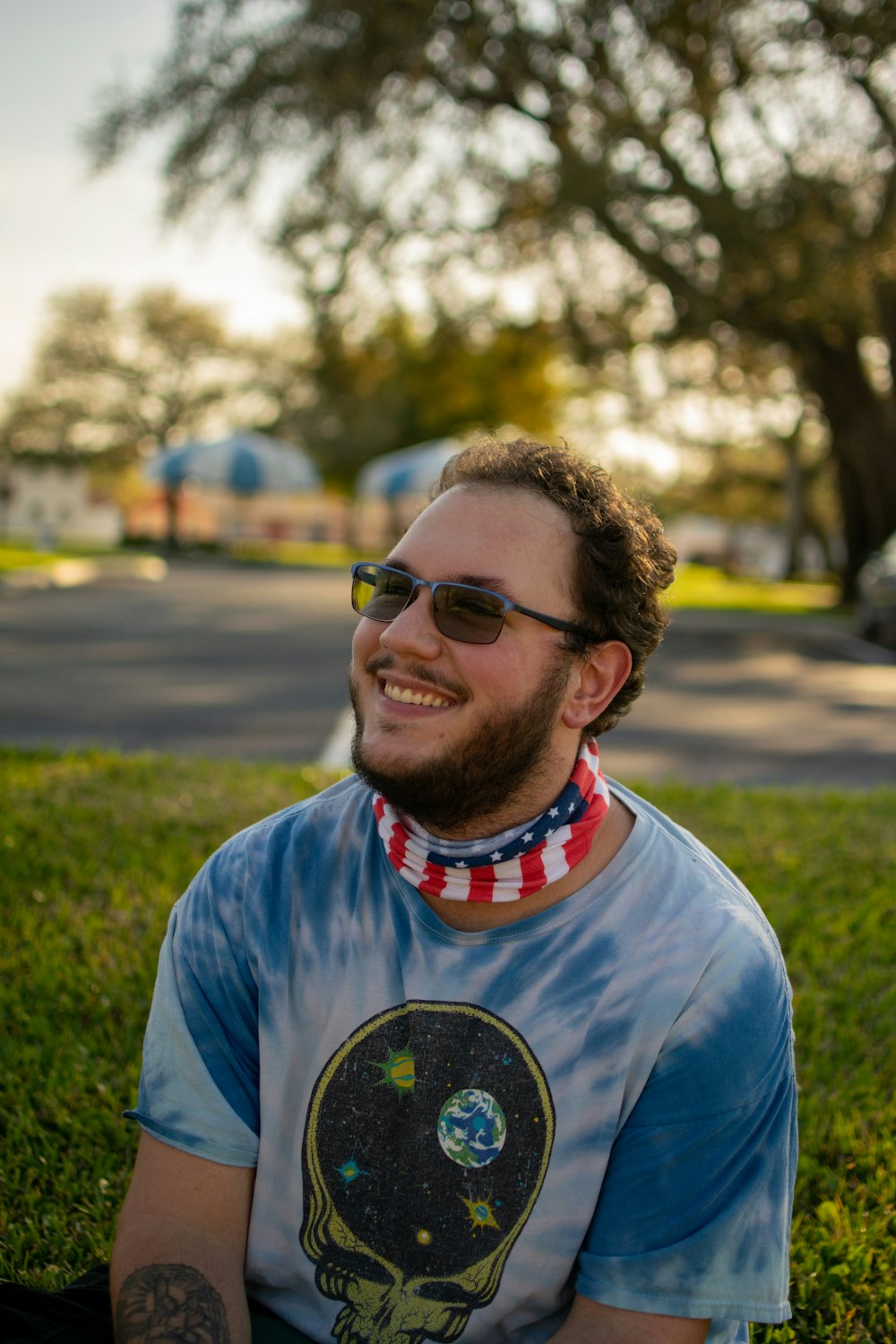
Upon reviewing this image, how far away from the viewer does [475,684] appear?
6.25 feet

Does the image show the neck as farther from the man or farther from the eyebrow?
the eyebrow

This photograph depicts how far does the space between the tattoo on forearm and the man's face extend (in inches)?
28.6

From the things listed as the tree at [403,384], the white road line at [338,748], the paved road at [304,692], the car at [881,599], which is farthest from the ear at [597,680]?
the tree at [403,384]

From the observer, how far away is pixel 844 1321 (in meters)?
2.54

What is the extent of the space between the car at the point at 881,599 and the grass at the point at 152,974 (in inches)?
434

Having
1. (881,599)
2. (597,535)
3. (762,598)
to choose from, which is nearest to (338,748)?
(597,535)

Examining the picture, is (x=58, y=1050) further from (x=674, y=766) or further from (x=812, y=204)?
(x=812, y=204)

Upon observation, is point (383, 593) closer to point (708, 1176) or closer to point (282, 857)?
point (282, 857)

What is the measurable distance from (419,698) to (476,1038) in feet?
1.67

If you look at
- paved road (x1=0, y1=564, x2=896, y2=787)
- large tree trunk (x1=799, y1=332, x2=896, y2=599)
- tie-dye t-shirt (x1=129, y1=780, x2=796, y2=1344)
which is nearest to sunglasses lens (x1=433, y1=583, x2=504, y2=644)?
tie-dye t-shirt (x1=129, y1=780, x2=796, y2=1344)

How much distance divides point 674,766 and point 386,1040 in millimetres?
6504

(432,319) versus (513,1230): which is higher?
(432,319)

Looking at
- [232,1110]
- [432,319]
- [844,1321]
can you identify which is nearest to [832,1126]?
[844,1321]

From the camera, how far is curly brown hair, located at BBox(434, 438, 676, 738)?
199cm
